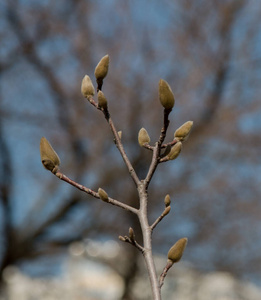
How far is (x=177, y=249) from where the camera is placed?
0.90 metres

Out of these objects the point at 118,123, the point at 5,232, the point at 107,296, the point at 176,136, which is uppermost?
the point at 107,296

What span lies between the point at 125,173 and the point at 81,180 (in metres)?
0.58

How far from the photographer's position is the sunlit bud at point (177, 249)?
0.90 m

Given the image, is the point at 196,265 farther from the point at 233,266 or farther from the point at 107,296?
the point at 107,296

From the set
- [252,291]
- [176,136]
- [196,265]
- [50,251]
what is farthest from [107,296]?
[176,136]

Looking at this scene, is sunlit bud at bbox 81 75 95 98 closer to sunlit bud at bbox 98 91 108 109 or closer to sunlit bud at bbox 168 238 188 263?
sunlit bud at bbox 98 91 108 109

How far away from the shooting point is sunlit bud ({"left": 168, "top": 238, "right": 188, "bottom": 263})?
0.90 metres

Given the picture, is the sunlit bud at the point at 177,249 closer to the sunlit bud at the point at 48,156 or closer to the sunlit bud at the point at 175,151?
the sunlit bud at the point at 175,151

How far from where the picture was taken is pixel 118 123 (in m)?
7.11

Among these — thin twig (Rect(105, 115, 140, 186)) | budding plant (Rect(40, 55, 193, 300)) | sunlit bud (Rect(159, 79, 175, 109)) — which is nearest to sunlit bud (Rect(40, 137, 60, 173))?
→ budding plant (Rect(40, 55, 193, 300))

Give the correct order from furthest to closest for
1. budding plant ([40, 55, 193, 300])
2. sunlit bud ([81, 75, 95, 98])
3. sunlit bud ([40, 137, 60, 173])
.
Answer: sunlit bud ([81, 75, 95, 98])
sunlit bud ([40, 137, 60, 173])
budding plant ([40, 55, 193, 300])

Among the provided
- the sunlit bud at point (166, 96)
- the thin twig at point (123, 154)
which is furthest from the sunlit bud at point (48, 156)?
the sunlit bud at point (166, 96)

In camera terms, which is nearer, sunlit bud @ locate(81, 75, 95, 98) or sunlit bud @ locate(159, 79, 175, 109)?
sunlit bud @ locate(159, 79, 175, 109)

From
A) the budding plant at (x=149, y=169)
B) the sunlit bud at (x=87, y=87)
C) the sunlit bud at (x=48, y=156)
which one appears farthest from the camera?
the sunlit bud at (x=87, y=87)
